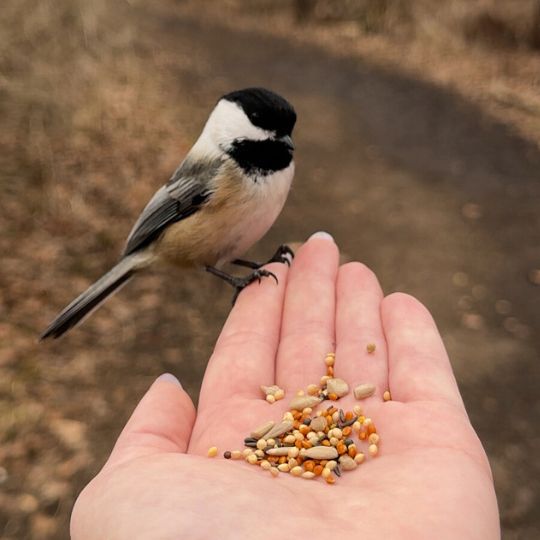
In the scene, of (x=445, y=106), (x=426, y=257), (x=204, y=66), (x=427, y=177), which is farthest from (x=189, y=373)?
(x=204, y=66)

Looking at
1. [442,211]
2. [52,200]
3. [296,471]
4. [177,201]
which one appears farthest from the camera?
[442,211]

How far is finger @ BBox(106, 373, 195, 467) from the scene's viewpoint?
1281 mm

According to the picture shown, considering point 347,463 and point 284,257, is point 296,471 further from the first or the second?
point 284,257

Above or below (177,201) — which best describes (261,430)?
below

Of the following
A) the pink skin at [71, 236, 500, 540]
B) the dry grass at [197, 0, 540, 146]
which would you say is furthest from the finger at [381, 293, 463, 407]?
the dry grass at [197, 0, 540, 146]

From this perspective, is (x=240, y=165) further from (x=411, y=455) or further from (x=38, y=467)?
(x=38, y=467)

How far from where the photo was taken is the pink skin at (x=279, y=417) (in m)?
1.06

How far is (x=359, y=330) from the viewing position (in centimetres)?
168

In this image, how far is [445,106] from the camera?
6.11 m

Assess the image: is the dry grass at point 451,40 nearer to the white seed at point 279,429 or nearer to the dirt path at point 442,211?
the dirt path at point 442,211

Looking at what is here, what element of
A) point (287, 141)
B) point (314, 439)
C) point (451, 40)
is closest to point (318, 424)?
point (314, 439)

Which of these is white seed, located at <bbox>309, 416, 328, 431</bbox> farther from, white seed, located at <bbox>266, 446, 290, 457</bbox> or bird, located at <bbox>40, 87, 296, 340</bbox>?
bird, located at <bbox>40, 87, 296, 340</bbox>

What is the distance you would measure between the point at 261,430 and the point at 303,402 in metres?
0.14

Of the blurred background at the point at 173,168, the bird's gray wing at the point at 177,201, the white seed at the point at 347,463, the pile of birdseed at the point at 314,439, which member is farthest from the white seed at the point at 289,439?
the blurred background at the point at 173,168
